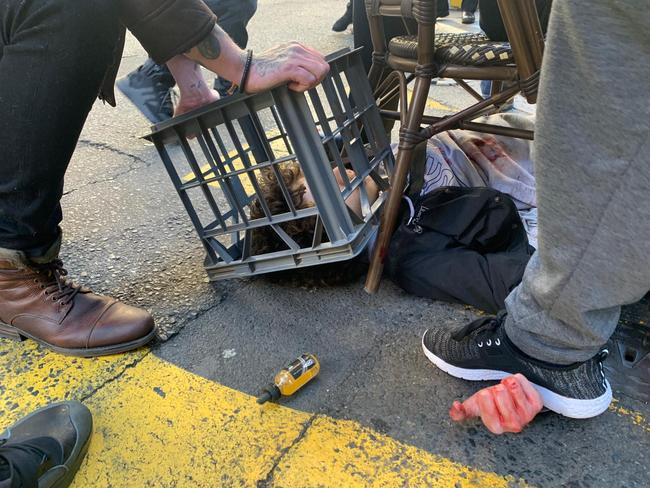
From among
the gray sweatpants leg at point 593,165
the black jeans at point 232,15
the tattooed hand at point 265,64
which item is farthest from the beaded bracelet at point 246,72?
the black jeans at point 232,15

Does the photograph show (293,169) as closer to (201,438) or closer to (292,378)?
(292,378)

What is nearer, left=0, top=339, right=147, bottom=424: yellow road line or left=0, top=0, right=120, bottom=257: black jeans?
left=0, top=0, right=120, bottom=257: black jeans

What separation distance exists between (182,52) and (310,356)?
936 mm

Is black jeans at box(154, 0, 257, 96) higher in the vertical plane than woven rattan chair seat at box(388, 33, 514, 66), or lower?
higher

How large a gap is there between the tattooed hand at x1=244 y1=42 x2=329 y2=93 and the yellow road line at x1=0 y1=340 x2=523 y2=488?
88 centimetres

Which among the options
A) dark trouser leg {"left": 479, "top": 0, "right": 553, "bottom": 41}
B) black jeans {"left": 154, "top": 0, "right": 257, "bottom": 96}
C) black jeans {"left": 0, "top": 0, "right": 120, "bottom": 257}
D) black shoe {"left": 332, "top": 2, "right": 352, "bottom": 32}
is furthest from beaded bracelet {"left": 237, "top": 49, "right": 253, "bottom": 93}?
black shoe {"left": 332, "top": 2, "right": 352, "bottom": 32}

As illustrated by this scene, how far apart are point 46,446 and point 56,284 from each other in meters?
0.59

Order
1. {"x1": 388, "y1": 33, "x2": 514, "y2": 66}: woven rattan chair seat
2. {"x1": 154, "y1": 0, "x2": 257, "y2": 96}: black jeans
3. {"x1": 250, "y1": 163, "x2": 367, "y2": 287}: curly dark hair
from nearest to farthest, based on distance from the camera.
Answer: {"x1": 388, "y1": 33, "x2": 514, "y2": 66}: woven rattan chair seat
{"x1": 250, "y1": 163, "x2": 367, "y2": 287}: curly dark hair
{"x1": 154, "y1": 0, "x2": 257, "y2": 96}: black jeans

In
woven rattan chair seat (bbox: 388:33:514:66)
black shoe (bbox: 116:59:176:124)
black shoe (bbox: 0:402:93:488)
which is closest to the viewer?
black shoe (bbox: 0:402:93:488)

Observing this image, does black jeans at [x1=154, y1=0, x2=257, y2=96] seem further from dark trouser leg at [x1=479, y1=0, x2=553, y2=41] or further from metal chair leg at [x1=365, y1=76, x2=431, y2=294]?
metal chair leg at [x1=365, y1=76, x2=431, y2=294]

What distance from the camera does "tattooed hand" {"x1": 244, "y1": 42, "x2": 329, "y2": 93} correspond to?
1.33m

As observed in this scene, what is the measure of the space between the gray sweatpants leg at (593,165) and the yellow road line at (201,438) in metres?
0.51

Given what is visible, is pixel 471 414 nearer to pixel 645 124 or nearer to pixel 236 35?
pixel 645 124

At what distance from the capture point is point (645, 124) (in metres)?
0.83
